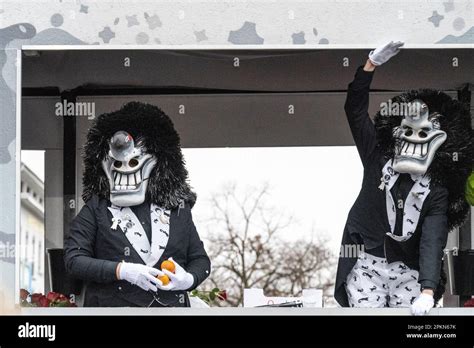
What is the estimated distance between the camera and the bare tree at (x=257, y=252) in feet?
23.5

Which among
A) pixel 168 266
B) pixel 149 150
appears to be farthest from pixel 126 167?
pixel 168 266

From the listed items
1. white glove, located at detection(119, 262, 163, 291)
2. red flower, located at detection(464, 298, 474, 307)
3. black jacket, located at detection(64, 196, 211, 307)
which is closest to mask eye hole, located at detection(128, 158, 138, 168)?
black jacket, located at detection(64, 196, 211, 307)

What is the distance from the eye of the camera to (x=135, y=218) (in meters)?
7.18

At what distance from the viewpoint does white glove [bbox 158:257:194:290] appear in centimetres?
708

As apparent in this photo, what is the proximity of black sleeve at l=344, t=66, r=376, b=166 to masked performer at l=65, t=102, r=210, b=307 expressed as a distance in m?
1.03

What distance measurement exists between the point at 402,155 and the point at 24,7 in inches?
94.1

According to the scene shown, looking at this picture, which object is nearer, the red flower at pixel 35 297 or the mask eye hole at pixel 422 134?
the red flower at pixel 35 297

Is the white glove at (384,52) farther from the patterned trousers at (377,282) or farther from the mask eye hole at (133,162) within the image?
the mask eye hole at (133,162)

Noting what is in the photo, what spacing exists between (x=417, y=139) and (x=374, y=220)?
1.78 ft

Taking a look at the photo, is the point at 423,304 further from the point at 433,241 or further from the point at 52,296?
the point at 52,296

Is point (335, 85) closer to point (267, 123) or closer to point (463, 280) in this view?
point (267, 123)

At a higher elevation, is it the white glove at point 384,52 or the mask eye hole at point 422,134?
the white glove at point 384,52

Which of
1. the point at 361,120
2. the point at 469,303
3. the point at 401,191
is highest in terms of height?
the point at 361,120

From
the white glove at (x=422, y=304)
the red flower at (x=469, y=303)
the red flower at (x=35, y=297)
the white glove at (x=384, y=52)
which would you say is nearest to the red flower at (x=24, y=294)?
the red flower at (x=35, y=297)
